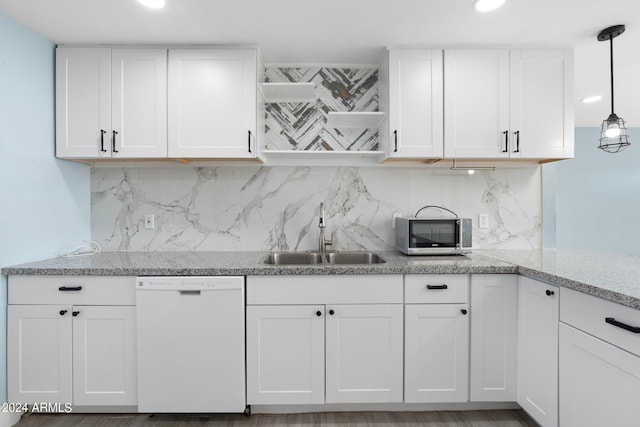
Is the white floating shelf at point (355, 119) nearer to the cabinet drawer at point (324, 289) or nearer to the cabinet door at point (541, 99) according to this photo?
the cabinet door at point (541, 99)

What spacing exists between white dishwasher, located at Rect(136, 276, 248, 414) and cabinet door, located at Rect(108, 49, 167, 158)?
0.91m

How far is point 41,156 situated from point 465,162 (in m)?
2.83

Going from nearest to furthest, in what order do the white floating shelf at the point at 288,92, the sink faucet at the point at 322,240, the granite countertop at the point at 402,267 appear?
the granite countertop at the point at 402,267 → the white floating shelf at the point at 288,92 → the sink faucet at the point at 322,240

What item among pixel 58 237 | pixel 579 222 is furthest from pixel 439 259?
pixel 579 222

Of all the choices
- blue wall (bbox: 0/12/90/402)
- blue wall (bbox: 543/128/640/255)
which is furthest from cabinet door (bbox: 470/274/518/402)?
blue wall (bbox: 543/128/640/255)

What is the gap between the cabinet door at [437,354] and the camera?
1.83 m

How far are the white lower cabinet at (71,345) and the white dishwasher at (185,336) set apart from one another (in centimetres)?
10

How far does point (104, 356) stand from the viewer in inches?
71.4

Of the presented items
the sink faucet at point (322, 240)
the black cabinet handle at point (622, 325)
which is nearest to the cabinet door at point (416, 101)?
the sink faucet at point (322, 240)

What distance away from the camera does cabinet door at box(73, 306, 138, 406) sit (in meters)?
1.81

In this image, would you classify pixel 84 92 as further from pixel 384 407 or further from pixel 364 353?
pixel 384 407

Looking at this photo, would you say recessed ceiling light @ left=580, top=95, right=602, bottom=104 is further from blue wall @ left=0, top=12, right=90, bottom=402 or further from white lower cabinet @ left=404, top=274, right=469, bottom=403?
blue wall @ left=0, top=12, right=90, bottom=402

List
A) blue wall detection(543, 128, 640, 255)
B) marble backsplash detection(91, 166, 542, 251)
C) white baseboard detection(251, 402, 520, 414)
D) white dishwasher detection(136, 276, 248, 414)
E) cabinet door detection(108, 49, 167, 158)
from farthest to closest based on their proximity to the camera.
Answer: blue wall detection(543, 128, 640, 255) < marble backsplash detection(91, 166, 542, 251) < cabinet door detection(108, 49, 167, 158) < white baseboard detection(251, 402, 520, 414) < white dishwasher detection(136, 276, 248, 414)

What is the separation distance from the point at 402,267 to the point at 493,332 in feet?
2.08
